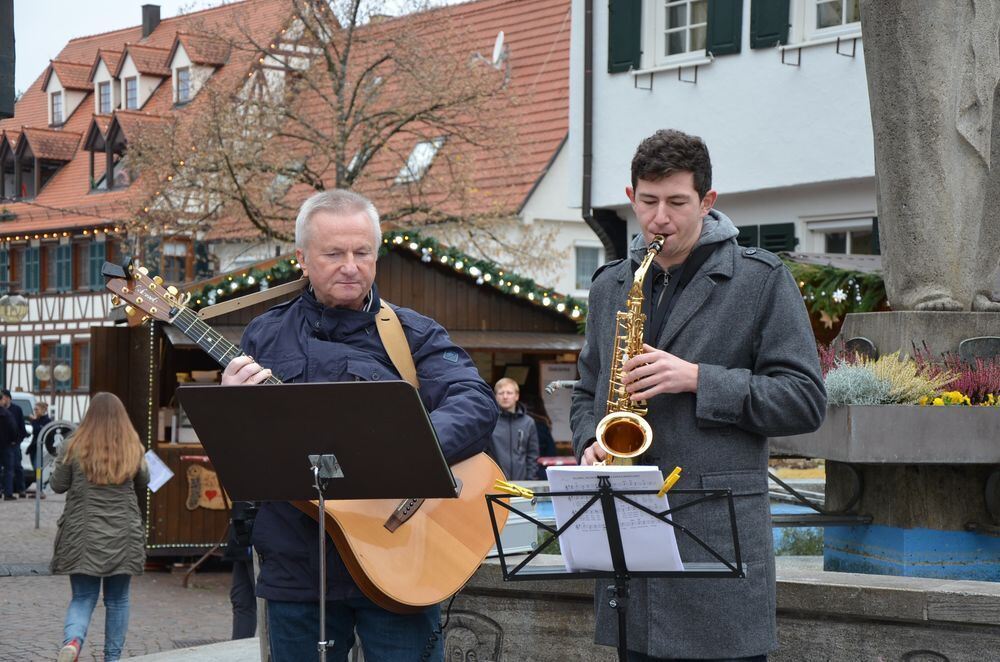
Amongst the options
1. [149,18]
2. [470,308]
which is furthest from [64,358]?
[470,308]

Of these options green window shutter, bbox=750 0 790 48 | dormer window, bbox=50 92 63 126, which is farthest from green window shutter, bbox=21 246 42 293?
green window shutter, bbox=750 0 790 48

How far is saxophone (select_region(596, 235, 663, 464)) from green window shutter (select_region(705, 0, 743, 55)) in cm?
1472

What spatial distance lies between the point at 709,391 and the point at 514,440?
9184mm

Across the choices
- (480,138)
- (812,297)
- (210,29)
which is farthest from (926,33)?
(210,29)

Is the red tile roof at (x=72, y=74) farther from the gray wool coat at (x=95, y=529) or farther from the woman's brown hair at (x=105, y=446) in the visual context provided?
the gray wool coat at (x=95, y=529)

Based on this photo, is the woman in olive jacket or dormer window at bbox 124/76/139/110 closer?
the woman in olive jacket

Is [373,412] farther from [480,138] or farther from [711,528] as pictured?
[480,138]

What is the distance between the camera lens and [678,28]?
1872 cm

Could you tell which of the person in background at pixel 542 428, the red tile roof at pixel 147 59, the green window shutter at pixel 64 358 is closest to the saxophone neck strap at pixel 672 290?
the person in background at pixel 542 428

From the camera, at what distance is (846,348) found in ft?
20.3

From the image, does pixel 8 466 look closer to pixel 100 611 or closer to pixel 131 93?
pixel 100 611

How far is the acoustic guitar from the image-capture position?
3895 mm

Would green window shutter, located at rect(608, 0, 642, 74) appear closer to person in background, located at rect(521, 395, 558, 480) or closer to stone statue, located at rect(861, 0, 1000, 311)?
person in background, located at rect(521, 395, 558, 480)

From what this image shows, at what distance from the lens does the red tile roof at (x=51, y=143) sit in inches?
1770
